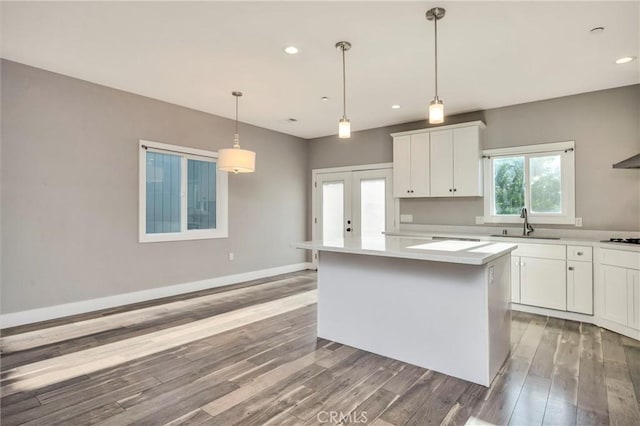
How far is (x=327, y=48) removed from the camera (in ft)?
10.0

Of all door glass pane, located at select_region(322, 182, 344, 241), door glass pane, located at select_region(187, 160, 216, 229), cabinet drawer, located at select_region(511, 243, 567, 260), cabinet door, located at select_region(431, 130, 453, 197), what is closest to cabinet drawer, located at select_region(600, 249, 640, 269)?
cabinet drawer, located at select_region(511, 243, 567, 260)

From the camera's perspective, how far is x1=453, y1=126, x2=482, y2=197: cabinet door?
463 centimetres

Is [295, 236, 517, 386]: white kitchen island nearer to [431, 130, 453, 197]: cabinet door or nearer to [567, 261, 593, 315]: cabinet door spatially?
[567, 261, 593, 315]: cabinet door

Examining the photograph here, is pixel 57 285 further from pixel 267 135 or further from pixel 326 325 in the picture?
pixel 267 135

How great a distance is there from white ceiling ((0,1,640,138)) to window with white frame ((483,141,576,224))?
28.4 inches

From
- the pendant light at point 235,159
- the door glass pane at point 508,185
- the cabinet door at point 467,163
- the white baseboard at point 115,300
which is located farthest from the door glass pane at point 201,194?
the door glass pane at point 508,185

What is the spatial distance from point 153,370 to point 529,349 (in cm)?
316

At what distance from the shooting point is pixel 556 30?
2.73m

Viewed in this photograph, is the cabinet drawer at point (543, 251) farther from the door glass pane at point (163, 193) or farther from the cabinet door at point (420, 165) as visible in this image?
the door glass pane at point (163, 193)

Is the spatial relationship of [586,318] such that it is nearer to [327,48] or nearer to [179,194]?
[327,48]

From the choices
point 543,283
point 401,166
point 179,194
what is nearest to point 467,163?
point 401,166

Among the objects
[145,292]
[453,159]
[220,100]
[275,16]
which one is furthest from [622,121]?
[145,292]

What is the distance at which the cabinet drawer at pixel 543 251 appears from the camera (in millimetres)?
3775

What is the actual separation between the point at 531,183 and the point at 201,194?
4.77m
